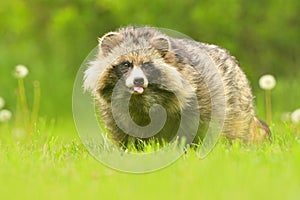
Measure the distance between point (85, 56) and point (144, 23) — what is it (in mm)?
1916

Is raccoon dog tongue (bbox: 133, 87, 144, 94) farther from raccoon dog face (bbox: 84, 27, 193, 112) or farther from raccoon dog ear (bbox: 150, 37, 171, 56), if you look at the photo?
raccoon dog ear (bbox: 150, 37, 171, 56)

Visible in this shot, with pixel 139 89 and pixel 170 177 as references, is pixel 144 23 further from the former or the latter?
pixel 170 177

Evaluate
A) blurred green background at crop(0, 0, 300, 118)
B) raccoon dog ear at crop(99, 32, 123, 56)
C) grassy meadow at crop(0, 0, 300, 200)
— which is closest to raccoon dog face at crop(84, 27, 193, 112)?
raccoon dog ear at crop(99, 32, 123, 56)

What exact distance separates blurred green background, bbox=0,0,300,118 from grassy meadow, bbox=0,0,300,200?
19mm

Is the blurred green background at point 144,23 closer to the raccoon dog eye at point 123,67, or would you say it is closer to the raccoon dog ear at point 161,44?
the raccoon dog ear at point 161,44

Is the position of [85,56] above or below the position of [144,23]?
below

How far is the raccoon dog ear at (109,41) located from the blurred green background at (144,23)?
712cm

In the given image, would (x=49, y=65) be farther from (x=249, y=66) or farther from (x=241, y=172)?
(x=241, y=172)

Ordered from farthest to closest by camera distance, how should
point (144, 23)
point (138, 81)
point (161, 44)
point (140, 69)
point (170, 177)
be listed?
point (144, 23) < point (161, 44) < point (140, 69) < point (138, 81) < point (170, 177)

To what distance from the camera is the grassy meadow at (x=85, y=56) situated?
231 inches

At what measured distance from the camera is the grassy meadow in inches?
231

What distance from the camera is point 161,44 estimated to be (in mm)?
6730

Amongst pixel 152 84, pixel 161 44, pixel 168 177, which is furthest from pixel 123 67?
pixel 168 177

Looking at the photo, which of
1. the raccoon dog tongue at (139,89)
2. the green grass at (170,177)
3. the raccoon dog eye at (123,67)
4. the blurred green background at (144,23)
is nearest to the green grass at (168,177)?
the green grass at (170,177)
